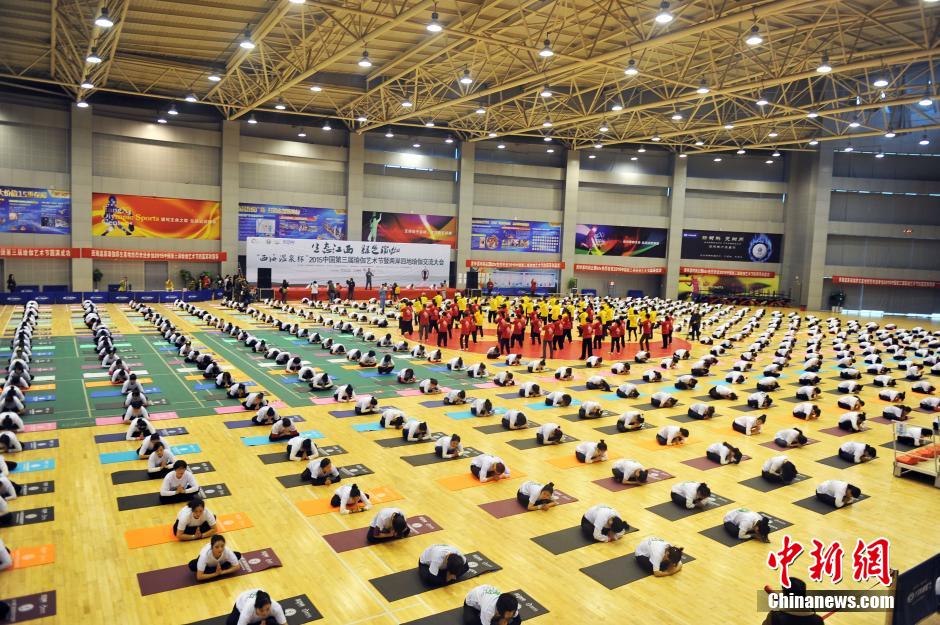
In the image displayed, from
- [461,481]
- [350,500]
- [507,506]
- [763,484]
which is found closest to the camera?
[350,500]

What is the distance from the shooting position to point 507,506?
1102 centimetres

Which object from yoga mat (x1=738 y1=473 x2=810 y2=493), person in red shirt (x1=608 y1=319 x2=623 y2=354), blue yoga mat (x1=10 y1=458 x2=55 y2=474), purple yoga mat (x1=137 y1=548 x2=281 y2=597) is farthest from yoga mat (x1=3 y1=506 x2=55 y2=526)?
person in red shirt (x1=608 y1=319 x2=623 y2=354)

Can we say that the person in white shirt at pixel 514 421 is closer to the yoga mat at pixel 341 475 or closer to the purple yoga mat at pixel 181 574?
the yoga mat at pixel 341 475

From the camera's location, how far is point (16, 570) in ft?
27.0

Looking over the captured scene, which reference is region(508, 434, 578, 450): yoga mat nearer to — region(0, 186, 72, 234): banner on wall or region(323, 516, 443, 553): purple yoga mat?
region(323, 516, 443, 553): purple yoga mat

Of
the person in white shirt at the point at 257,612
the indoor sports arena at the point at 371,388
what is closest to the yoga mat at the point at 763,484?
the indoor sports arena at the point at 371,388

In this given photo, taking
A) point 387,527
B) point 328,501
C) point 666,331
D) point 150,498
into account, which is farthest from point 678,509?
point 666,331

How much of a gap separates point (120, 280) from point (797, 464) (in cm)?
4098

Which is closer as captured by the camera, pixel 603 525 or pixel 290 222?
pixel 603 525

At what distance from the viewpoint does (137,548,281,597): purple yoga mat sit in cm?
799

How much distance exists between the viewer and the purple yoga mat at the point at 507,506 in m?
10.7

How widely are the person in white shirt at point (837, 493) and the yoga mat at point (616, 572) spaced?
379cm

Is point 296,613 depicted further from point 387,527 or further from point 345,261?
point 345,261

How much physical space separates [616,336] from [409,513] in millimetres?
18373
